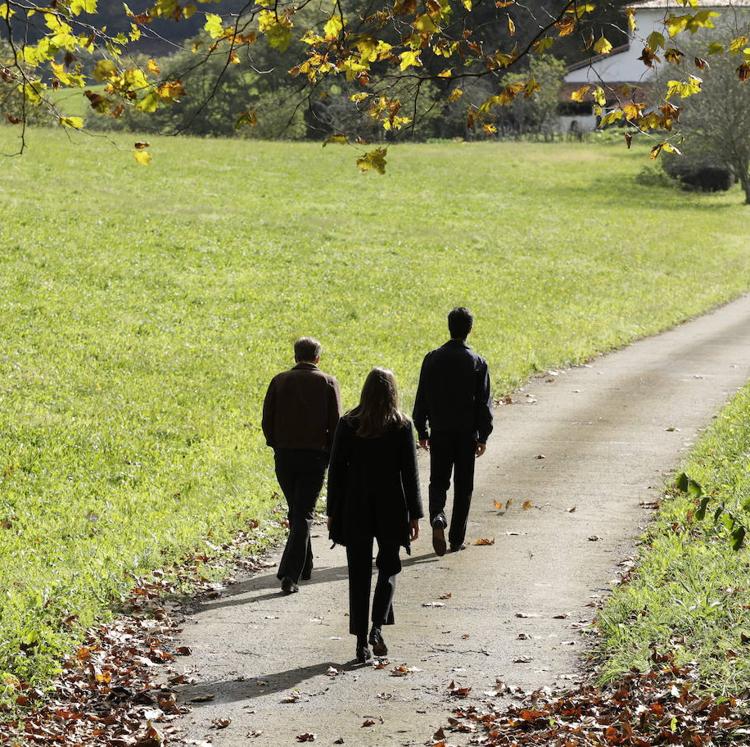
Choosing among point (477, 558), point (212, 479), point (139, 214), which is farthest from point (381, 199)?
point (477, 558)

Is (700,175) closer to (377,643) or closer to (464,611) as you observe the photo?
(464,611)

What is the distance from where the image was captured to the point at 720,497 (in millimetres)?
12438

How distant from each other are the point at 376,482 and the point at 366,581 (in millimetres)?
707

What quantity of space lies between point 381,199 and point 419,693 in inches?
1558

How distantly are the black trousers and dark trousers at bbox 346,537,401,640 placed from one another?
1574mm

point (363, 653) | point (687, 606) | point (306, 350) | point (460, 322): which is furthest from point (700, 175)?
point (363, 653)

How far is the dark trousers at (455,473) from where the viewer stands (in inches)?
443

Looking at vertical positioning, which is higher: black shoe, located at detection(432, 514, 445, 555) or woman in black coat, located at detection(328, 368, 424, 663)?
woman in black coat, located at detection(328, 368, 424, 663)

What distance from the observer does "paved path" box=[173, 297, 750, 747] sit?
7734mm

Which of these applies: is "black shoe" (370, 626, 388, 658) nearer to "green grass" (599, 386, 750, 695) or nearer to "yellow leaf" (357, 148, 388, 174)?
"green grass" (599, 386, 750, 695)

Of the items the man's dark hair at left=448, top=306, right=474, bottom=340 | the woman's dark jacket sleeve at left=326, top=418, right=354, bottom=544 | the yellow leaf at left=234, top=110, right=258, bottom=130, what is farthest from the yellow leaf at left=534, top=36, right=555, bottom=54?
the man's dark hair at left=448, top=306, right=474, bottom=340

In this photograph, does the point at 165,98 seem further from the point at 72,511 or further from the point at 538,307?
the point at 538,307

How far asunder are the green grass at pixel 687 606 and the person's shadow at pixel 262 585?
2110 millimetres

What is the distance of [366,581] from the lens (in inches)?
336
